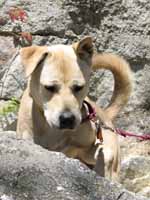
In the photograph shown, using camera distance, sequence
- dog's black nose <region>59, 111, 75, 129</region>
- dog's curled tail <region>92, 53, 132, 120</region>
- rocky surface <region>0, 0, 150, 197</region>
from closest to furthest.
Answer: dog's black nose <region>59, 111, 75, 129</region> < dog's curled tail <region>92, 53, 132, 120</region> < rocky surface <region>0, 0, 150, 197</region>

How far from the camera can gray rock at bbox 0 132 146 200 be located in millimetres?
2352

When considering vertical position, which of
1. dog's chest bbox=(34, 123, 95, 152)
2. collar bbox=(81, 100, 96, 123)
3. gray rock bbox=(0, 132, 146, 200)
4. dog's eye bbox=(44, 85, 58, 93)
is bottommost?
dog's chest bbox=(34, 123, 95, 152)

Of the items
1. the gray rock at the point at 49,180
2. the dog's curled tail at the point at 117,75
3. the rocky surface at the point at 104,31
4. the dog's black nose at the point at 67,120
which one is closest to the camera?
the gray rock at the point at 49,180

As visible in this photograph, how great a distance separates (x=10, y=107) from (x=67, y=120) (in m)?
1.59

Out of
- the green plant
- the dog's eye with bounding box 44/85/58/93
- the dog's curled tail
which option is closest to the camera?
the dog's eye with bounding box 44/85/58/93

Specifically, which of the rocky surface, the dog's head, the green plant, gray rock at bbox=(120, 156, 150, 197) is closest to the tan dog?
the dog's head

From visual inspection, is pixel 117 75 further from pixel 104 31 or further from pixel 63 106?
pixel 104 31

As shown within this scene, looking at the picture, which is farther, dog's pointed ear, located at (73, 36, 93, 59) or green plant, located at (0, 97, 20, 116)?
green plant, located at (0, 97, 20, 116)

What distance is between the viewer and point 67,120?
13.5 feet

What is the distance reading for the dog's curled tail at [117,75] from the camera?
4586mm

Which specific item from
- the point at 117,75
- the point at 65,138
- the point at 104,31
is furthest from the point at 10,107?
the point at 65,138

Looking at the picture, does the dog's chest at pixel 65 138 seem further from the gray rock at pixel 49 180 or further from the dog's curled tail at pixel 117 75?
the gray rock at pixel 49 180

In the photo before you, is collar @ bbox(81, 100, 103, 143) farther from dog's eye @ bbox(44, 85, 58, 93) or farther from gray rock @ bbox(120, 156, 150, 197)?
gray rock @ bbox(120, 156, 150, 197)

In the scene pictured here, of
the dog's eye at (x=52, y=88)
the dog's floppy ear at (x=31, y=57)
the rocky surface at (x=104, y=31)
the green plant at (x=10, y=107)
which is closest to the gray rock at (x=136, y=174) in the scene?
the rocky surface at (x=104, y=31)
